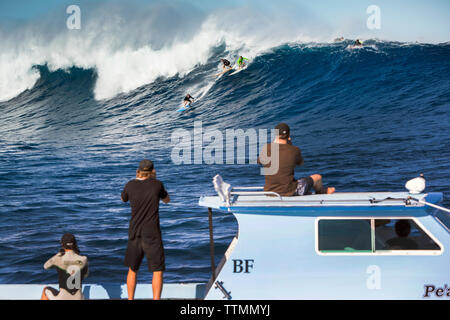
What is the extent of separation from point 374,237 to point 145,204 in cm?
244

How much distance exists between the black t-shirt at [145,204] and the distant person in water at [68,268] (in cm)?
70

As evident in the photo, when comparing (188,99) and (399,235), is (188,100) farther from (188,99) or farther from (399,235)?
(399,235)

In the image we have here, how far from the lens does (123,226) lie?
1125cm

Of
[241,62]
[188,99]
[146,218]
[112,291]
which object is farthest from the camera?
[241,62]

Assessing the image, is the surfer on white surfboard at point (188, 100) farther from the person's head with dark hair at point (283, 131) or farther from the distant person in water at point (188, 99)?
the person's head with dark hair at point (283, 131)

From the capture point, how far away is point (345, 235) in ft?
18.9

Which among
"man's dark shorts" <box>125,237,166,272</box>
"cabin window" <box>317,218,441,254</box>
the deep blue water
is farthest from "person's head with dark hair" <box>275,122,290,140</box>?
the deep blue water

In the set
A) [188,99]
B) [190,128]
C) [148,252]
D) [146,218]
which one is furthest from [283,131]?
[188,99]

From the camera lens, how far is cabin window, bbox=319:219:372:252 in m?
5.56

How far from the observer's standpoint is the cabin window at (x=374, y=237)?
5.48m

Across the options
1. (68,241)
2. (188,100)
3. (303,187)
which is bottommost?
(68,241)

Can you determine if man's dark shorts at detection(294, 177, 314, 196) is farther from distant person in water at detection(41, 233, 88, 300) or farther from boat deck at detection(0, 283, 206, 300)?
distant person in water at detection(41, 233, 88, 300)
